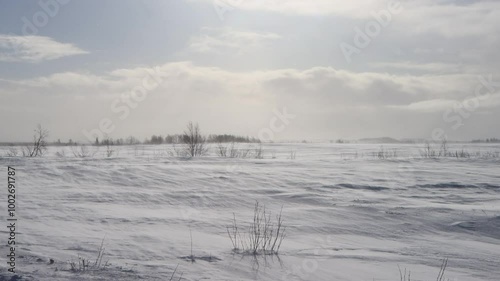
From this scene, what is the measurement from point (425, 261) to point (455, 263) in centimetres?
34

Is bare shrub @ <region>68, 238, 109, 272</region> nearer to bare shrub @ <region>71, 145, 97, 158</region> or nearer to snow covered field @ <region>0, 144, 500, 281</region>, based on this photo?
snow covered field @ <region>0, 144, 500, 281</region>

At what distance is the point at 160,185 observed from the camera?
35.5ft

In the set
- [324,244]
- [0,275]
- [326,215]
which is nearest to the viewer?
[0,275]

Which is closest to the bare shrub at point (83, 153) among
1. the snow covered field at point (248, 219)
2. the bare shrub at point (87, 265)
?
the snow covered field at point (248, 219)

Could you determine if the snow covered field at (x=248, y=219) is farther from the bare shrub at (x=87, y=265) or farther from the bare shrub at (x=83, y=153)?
the bare shrub at (x=83, y=153)

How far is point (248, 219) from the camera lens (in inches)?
286

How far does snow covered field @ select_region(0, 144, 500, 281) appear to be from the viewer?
175 inches

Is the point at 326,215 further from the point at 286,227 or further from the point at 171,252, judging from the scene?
the point at 171,252

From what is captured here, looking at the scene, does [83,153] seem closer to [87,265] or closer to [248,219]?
[248,219]

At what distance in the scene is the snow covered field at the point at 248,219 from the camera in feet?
14.6

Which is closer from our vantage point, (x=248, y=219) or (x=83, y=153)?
(x=248, y=219)

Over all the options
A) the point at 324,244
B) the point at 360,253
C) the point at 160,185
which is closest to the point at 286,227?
the point at 324,244

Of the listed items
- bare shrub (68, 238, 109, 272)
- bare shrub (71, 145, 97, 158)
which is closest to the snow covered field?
bare shrub (68, 238, 109, 272)

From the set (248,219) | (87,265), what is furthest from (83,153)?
(87,265)
